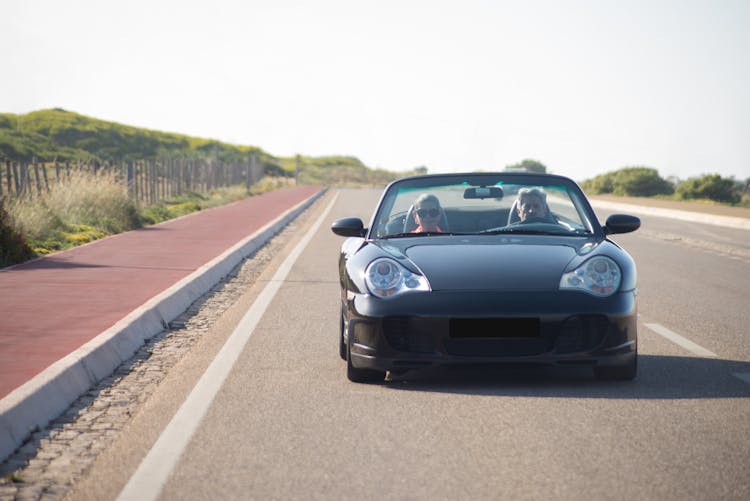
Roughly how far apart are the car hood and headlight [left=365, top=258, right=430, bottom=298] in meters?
0.08

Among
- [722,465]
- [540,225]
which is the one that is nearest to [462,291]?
[540,225]

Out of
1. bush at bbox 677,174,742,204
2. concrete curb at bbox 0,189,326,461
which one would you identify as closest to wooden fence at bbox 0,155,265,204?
concrete curb at bbox 0,189,326,461

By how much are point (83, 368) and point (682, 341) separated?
15.2 feet

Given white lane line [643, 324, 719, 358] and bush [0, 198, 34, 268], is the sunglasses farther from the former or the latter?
bush [0, 198, 34, 268]

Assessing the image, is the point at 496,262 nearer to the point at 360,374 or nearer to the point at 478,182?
the point at 360,374

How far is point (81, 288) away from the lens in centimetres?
1065

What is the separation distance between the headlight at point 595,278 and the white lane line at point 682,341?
156cm

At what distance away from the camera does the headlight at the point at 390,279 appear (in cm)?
610

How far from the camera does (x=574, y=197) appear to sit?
763 centimetres

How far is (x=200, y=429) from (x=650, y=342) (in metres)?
4.18

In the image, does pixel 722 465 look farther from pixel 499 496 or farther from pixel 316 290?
pixel 316 290

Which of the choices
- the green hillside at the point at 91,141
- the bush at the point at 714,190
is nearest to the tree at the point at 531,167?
the bush at the point at 714,190

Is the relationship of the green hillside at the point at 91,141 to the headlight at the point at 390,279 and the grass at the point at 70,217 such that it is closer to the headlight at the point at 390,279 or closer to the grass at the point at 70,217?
the grass at the point at 70,217

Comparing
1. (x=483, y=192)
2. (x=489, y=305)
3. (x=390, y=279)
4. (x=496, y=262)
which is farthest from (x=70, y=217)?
(x=489, y=305)
